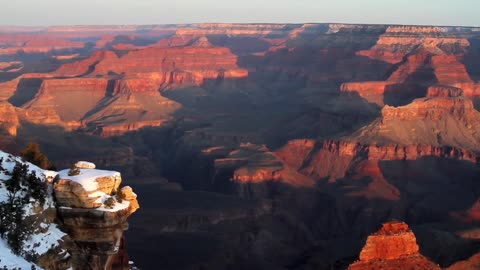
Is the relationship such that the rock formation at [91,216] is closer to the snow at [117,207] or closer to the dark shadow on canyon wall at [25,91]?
the snow at [117,207]

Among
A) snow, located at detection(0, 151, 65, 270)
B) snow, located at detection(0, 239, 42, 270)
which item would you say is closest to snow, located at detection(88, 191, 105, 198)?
snow, located at detection(0, 151, 65, 270)

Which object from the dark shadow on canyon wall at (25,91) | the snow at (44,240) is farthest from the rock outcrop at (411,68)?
the snow at (44,240)

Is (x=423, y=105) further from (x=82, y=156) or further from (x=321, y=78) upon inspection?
(x=321, y=78)

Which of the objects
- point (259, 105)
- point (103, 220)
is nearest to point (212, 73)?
point (259, 105)

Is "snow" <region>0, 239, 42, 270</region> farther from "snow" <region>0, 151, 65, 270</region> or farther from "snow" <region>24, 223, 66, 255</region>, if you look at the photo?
"snow" <region>24, 223, 66, 255</region>

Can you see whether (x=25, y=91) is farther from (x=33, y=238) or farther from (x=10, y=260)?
(x=10, y=260)
